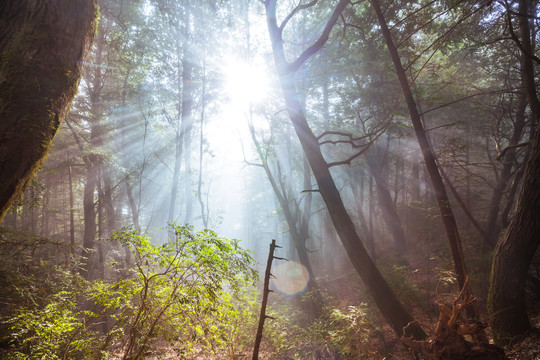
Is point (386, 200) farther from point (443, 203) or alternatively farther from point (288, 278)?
point (443, 203)

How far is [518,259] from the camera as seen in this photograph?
365cm

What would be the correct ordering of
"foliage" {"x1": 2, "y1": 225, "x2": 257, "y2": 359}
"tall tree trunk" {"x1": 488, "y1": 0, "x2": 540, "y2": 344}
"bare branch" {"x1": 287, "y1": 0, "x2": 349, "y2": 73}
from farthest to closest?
1. "bare branch" {"x1": 287, "y1": 0, "x2": 349, "y2": 73}
2. "tall tree trunk" {"x1": 488, "y1": 0, "x2": 540, "y2": 344}
3. "foliage" {"x1": 2, "y1": 225, "x2": 257, "y2": 359}

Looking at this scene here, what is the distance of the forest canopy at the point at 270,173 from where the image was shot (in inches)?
88.2

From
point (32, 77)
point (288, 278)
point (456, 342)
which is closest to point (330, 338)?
point (456, 342)

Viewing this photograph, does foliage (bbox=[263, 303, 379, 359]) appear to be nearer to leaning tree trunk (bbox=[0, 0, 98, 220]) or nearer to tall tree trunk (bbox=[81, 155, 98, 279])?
leaning tree trunk (bbox=[0, 0, 98, 220])

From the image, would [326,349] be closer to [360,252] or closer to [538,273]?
[360,252]

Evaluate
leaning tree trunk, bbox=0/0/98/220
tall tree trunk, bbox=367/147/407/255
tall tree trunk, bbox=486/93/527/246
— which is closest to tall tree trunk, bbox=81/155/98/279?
leaning tree trunk, bbox=0/0/98/220

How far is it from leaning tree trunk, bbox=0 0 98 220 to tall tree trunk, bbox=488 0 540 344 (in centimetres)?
593

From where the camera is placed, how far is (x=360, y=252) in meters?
4.54

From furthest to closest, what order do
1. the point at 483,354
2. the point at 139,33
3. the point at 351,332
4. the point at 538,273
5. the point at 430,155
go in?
the point at 139,33
the point at 538,273
the point at 351,332
the point at 430,155
the point at 483,354

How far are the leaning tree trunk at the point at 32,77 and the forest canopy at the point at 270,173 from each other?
0.01 meters

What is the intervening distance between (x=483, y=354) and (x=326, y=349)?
460cm

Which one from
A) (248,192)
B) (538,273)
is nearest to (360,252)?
(538,273)

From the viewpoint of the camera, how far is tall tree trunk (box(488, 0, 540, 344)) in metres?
3.54
